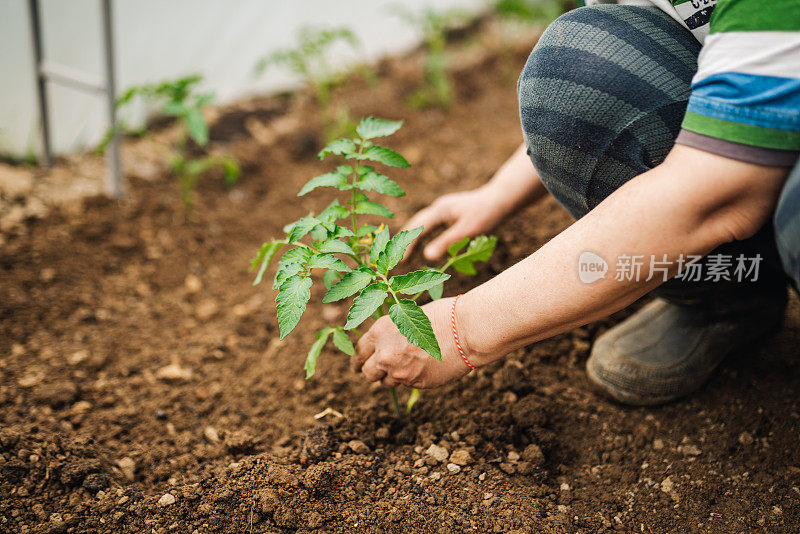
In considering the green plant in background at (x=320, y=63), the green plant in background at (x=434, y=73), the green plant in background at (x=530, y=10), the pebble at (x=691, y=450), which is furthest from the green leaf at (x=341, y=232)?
the green plant in background at (x=530, y=10)

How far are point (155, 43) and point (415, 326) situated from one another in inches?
95.4

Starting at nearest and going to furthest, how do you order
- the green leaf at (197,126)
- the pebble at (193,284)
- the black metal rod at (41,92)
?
the green leaf at (197,126) < the pebble at (193,284) < the black metal rod at (41,92)

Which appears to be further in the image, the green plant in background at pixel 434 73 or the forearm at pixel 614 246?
the green plant in background at pixel 434 73

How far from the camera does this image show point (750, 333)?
1.52 m

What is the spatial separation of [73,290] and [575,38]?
1698mm

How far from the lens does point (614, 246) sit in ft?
2.99

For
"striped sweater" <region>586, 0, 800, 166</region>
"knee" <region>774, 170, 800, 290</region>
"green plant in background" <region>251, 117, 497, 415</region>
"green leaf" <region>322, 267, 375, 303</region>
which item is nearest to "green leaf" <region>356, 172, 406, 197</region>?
"green plant in background" <region>251, 117, 497, 415</region>

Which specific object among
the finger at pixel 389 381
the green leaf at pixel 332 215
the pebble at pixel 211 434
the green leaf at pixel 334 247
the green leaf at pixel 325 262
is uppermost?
the green leaf at pixel 332 215

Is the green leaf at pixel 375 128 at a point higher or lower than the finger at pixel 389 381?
higher

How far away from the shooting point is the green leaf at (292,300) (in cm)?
100

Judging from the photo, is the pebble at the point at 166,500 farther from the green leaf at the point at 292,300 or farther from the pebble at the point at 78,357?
the pebble at the point at 78,357

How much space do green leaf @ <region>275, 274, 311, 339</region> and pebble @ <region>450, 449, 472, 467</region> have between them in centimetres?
51

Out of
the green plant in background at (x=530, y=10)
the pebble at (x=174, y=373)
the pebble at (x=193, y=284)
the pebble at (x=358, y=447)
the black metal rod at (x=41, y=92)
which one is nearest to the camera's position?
the pebble at (x=358, y=447)

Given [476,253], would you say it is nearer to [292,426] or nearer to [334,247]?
[334,247]
